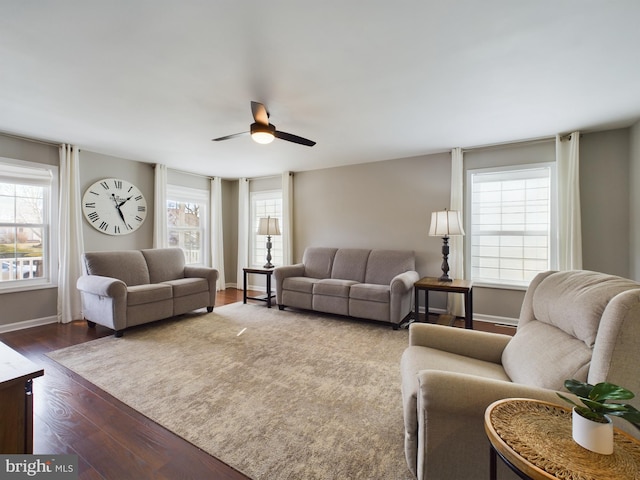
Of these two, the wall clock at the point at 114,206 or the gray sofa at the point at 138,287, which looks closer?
the gray sofa at the point at 138,287

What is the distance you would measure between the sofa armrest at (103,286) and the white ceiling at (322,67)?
5.80 feet

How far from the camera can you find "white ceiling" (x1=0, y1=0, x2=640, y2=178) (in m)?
1.68

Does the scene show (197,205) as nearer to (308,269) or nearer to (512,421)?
(308,269)

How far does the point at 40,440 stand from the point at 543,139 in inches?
215

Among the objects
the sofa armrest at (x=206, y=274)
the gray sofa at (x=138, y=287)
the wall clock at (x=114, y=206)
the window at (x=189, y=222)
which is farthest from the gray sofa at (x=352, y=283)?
the wall clock at (x=114, y=206)

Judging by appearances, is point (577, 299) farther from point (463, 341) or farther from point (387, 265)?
point (387, 265)

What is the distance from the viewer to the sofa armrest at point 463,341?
183 cm

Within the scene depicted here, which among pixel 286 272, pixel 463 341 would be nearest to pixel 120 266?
pixel 286 272

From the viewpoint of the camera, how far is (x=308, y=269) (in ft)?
16.6

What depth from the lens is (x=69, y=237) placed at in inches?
160

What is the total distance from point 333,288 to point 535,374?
295 centimetres

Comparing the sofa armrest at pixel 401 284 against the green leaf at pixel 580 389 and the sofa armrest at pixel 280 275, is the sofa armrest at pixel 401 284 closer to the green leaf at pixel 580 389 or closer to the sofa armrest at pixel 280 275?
the sofa armrest at pixel 280 275

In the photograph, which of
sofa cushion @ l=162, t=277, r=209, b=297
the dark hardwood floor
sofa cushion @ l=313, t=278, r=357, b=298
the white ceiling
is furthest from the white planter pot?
sofa cushion @ l=162, t=277, r=209, b=297

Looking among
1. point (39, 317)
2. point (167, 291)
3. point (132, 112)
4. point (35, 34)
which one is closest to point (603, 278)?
point (35, 34)
